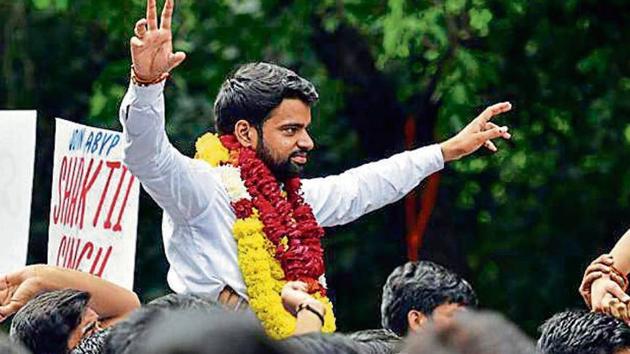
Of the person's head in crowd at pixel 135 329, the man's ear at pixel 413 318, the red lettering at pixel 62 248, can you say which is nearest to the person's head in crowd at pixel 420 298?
the man's ear at pixel 413 318

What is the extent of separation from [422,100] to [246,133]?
456 cm

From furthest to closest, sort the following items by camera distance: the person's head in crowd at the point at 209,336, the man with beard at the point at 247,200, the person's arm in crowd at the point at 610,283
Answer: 1. the man with beard at the point at 247,200
2. the person's arm in crowd at the point at 610,283
3. the person's head in crowd at the point at 209,336

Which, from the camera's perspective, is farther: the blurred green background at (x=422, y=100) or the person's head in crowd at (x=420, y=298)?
the blurred green background at (x=422, y=100)

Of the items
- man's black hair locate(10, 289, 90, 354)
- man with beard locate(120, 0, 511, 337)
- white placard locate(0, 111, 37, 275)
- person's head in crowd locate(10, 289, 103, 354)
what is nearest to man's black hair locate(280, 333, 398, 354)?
person's head in crowd locate(10, 289, 103, 354)

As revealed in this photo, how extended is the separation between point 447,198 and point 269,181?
200 inches

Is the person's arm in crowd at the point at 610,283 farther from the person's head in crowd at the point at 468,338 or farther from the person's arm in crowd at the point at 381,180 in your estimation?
the person's head in crowd at the point at 468,338

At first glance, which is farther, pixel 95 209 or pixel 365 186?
pixel 95 209

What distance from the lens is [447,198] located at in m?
11.1

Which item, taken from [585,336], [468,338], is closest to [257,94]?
[585,336]

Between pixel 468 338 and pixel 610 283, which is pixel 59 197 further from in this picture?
pixel 468 338

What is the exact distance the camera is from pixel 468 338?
10.9ft

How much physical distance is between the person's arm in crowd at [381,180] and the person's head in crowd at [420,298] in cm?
27

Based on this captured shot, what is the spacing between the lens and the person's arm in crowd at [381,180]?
21.1ft

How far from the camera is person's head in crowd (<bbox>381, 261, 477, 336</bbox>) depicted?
6.37 meters
